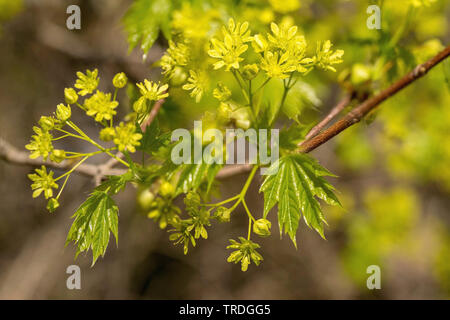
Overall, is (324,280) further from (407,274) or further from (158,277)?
(158,277)

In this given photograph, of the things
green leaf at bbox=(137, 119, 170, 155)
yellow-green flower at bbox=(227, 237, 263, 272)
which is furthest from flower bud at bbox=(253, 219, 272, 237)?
green leaf at bbox=(137, 119, 170, 155)

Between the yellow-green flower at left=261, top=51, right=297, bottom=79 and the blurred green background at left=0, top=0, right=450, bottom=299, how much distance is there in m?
A: 0.59

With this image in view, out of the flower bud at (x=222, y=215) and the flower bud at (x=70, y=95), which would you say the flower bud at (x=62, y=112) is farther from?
the flower bud at (x=222, y=215)

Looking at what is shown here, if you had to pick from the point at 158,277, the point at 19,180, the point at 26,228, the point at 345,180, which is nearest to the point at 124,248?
the point at 158,277

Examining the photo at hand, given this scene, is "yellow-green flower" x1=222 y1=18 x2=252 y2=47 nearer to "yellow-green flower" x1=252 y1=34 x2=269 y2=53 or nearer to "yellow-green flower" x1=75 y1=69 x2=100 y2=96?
"yellow-green flower" x1=252 y1=34 x2=269 y2=53

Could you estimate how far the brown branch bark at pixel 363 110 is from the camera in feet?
2.94

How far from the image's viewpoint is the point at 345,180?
4.83 meters

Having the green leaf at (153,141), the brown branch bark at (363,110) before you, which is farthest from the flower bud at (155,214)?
the brown branch bark at (363,110)

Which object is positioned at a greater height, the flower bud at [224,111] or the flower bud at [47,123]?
the flower bud at [224,111]

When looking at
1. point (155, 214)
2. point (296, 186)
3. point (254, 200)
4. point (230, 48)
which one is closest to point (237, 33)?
point (230, 48)

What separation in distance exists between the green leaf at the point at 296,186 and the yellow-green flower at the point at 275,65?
0.71ft

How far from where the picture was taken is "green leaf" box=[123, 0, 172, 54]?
1205 mm

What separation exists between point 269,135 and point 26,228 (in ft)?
12.3

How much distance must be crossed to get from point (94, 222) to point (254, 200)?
3.63 m
